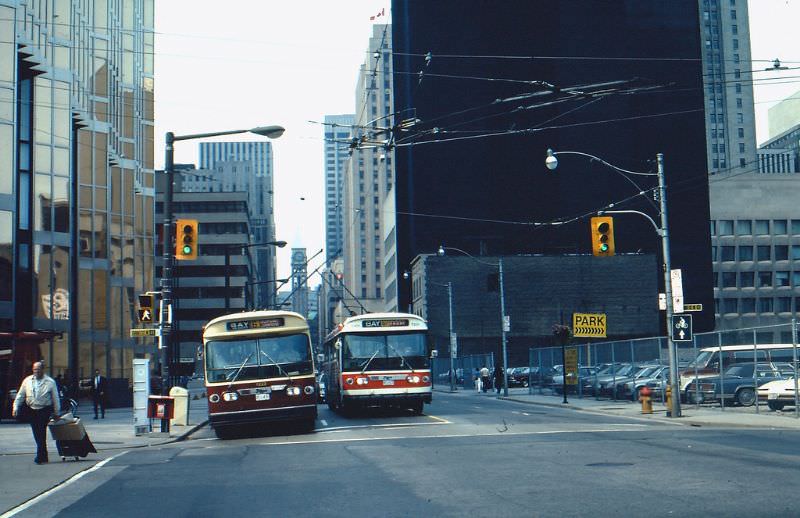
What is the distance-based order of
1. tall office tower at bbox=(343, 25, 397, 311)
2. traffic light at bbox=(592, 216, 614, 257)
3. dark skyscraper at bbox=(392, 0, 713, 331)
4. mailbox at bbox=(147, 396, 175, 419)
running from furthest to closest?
A: 1. tall office tower at bbox=(343, 25, 397, 311)
2. dark skyscraper at bbox=(392, 0, 713, 331)
3. traffic light at bbox=(592, 216, 614, 257)
4. mailbox at bbox=(147, 396, 175, 419)

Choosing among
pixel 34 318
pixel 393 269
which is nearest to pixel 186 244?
pixel 34 318

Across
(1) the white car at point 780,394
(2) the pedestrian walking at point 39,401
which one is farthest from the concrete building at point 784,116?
(2) the pedestrian walking at point 39,401

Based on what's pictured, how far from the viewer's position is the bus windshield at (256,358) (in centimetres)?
2306

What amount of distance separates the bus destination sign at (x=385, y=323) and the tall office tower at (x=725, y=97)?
137701 millimetres

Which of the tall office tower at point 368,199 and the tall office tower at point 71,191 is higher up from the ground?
the tall office tower at point 368,199

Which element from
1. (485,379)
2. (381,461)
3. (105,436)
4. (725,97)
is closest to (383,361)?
(105,436)

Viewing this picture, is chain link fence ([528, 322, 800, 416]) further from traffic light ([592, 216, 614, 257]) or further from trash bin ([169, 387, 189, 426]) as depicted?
trash bin ([169, 387, 189, 426])

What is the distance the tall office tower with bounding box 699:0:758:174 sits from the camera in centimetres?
15725

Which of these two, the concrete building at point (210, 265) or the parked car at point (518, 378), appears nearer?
the parked car at point (518, 378)

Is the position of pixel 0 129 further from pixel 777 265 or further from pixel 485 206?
pixel 777 265

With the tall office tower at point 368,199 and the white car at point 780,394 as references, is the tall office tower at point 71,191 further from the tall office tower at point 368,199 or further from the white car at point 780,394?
the tall office tower at point 368,199

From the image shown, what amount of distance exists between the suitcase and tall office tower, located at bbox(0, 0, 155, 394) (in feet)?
60.2

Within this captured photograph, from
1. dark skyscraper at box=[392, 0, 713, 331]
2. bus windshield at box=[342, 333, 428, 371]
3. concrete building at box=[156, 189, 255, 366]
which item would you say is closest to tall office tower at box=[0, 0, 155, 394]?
bus windshield at box=[342, 333, 428, 371]

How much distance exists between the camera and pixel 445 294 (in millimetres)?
93812
